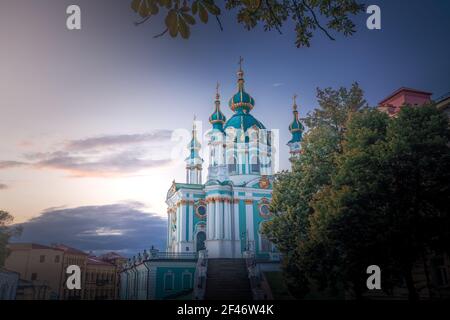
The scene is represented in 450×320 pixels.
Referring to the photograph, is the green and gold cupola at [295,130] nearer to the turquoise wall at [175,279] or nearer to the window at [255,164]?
the window at [255,164]

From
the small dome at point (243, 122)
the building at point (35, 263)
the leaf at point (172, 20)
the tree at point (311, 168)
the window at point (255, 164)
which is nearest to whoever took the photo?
the leaf at point (172, 20)

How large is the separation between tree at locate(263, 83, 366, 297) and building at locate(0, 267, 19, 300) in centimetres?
1405

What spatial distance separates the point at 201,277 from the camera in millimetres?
22172

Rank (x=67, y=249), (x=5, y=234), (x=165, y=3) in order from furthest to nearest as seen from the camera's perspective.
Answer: (x=67, y=249) → (x=5, y=234) → (x=165, y=3)

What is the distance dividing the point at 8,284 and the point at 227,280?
1184cm

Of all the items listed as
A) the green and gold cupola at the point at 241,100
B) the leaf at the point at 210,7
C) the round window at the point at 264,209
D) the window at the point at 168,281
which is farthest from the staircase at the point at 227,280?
the leaf at the point at 210,7

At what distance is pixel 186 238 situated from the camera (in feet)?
102

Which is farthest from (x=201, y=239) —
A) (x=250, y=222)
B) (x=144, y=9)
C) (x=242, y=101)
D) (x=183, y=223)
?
(x=144, y=9)

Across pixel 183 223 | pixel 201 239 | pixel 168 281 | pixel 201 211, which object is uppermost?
pixel 201 211

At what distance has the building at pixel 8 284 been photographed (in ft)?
61.9

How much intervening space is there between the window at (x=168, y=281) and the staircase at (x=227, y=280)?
263 cm

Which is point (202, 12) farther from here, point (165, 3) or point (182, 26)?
point (165, 3)

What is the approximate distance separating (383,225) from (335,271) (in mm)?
2710

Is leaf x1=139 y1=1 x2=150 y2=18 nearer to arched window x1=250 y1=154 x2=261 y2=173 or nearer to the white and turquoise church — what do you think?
the white and turquoise church
